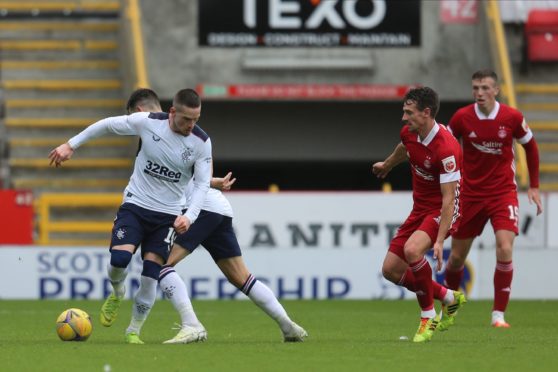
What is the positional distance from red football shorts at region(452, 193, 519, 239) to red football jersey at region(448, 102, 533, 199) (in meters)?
0.06

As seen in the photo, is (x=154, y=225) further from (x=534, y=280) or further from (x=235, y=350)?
(x=534, y=280)

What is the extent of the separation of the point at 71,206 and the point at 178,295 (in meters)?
9.76

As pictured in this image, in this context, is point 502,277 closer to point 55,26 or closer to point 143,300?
point 143,300

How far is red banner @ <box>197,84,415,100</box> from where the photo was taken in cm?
2102

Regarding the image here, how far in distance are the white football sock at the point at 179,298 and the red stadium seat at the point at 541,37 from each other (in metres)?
12.8

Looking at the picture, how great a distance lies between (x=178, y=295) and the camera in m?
9.68

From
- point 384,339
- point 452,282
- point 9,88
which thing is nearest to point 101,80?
point 9,88

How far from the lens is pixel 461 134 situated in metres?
12.0

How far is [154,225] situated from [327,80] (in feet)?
38.5

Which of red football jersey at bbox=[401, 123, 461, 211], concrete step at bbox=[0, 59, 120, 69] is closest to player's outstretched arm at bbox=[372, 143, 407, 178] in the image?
red football jersey at bbox=[401, 123, 461, 211]

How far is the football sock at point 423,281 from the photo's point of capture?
10.2 m

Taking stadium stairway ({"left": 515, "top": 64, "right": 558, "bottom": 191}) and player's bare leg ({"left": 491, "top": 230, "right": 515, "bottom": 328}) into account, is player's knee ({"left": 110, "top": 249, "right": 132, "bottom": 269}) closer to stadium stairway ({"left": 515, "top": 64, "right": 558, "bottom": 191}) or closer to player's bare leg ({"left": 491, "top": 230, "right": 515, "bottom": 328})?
player's bare leg ({"left": 491, "top": 230, "right": 515, "bottom": 328})

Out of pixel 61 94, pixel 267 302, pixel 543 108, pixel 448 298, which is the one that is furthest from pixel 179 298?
pixel 543 108

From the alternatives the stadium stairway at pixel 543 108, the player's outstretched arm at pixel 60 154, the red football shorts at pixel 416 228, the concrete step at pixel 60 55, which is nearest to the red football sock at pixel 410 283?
the red football shorts at pixel 416 228
